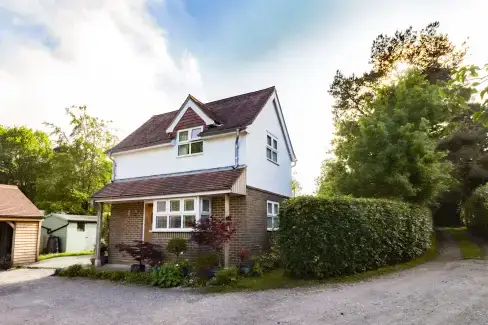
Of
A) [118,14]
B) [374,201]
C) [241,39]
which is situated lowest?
[374,201]

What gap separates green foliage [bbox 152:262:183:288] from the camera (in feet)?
37.2

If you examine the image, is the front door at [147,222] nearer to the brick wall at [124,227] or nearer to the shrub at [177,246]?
the brick wall at [124,227]

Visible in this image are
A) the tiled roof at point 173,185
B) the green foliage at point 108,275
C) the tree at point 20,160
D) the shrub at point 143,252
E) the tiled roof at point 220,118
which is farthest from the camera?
the tree at point 20,160

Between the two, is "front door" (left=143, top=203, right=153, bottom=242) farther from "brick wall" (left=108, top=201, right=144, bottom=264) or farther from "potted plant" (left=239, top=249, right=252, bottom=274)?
"potted plant" (left=239, top=249, right=252, bottom=274)

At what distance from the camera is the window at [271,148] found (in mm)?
16891

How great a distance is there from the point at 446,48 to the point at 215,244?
22.9 metres

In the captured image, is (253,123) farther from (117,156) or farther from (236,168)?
(117,156)

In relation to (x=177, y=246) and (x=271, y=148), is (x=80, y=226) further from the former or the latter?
(x=271, y=148)

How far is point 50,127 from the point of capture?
3422 centimetres

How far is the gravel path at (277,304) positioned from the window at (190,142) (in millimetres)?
6787

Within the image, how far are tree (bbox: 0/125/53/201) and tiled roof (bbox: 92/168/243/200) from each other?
27173mm

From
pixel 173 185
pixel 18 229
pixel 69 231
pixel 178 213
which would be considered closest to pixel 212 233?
pixel 178 213

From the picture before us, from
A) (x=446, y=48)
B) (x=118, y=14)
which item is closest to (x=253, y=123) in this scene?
(x=118, y=14)

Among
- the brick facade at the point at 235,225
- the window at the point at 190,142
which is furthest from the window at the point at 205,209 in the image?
the window at the point at 190,142
